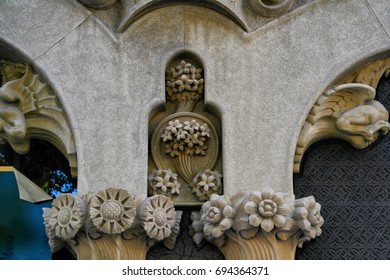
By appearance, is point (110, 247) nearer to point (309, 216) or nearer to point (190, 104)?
point (190, 104)

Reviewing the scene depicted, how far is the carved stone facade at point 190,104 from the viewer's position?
21.2ft

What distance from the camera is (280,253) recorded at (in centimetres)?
643

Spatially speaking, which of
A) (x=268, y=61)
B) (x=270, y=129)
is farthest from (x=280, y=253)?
(x=268, y=61)

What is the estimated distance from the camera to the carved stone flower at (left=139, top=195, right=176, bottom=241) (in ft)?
20.8

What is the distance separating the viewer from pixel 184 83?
703cm

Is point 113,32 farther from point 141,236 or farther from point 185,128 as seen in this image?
point 141,236

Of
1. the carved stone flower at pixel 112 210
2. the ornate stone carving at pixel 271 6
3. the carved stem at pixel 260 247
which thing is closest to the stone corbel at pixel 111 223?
the carved stone flower at pixel 112 210

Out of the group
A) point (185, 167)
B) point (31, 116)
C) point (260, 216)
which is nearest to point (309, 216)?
point (260, 216)

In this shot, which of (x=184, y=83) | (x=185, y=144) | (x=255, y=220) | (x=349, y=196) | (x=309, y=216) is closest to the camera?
(x=255, y=220)

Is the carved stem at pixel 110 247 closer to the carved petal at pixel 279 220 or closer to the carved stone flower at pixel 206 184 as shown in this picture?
the carved stone flower at pixel 206 184

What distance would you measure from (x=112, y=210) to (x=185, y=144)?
3.11 feet

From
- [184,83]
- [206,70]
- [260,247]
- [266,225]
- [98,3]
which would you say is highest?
[98,3]
